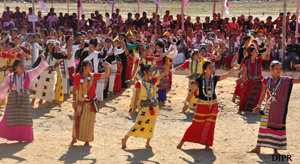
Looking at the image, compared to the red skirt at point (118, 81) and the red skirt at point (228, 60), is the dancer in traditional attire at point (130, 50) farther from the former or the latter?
the red skirt at point (228, 60)

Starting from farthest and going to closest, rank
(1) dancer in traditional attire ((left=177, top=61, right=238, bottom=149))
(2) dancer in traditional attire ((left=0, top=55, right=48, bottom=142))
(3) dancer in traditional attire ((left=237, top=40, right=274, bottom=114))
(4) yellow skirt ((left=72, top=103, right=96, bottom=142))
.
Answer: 1. (3) dancer in traditional attire ((left=237, top=40, right=274, bottom=114))
2. (2) dancer in traditional attire ((left=0, top=55, right=48, bottom=142))
3. (4) yellow skirt ((left=72, top=103, right=96, bottom=142))
4. (1) dancer in traditional attire ((left=177, top=61, right=238, bottom=149))

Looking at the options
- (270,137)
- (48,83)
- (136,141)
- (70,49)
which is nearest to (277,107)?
(270,137)

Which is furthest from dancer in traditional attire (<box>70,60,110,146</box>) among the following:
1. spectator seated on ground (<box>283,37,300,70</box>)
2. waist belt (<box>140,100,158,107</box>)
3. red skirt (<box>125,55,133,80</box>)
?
spectator seated on ground (<box>283,37,300,70</box>)

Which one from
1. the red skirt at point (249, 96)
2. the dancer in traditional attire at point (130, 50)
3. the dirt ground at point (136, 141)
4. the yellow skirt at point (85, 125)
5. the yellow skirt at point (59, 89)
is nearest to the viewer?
the dirt ground at point (136, 141)

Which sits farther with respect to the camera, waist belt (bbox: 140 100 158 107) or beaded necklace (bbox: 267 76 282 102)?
waist belt (bbox: 140 100 158 107)

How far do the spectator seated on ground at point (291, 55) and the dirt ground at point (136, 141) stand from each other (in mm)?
5609

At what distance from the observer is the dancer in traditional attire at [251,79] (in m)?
9.95

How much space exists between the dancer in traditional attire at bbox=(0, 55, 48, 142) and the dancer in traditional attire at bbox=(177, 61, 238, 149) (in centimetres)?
286

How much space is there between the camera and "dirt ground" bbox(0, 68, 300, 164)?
22.0 feet

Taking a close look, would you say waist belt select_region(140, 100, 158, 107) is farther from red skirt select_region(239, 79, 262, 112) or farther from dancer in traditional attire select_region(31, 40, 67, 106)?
dancer in traditional attire select_region(31, 40, 67, 106)

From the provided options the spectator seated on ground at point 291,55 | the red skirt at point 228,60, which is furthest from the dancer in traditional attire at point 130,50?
the spectator seated on ground at point 291,55

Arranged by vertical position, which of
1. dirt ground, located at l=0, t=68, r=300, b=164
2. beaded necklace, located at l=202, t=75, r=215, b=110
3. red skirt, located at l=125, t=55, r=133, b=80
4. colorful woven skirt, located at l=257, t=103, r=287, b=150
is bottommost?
dirt ground, located at l=0, t=68, r=300, b=164

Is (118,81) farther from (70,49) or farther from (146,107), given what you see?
(146,107)

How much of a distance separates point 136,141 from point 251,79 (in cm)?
382
